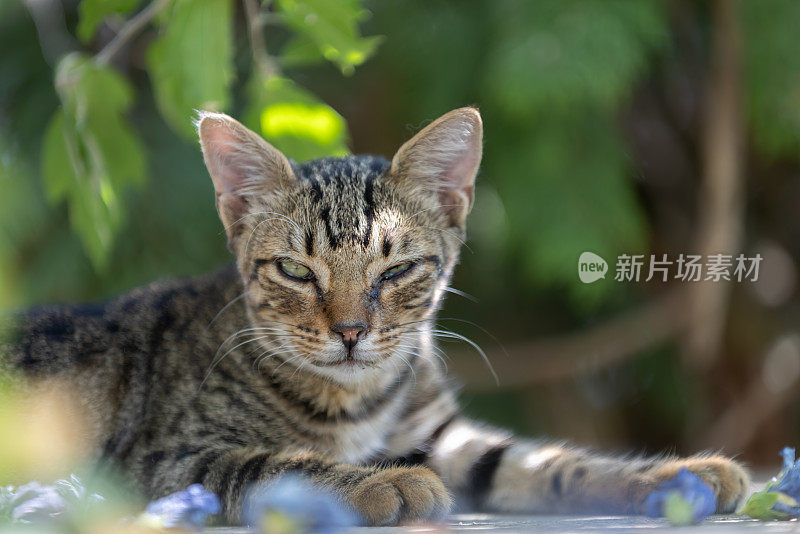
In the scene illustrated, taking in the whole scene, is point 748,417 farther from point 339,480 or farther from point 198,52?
point 198,52

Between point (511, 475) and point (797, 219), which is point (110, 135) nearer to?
point (511, 475)

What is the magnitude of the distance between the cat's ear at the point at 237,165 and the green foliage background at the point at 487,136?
151 millimetres

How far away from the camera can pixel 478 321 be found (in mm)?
4293

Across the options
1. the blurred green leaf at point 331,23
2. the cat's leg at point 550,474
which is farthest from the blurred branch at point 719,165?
the blurred green leaf at point 331,23

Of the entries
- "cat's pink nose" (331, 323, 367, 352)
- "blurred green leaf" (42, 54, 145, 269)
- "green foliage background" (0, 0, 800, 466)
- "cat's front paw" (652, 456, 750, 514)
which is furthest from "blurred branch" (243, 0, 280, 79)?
"cat's front paw" (652, 456, 750, 514)

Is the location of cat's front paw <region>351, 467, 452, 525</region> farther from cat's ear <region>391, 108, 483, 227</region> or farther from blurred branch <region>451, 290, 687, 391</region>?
blurred branch <region>451, 290, 687, 391</region>

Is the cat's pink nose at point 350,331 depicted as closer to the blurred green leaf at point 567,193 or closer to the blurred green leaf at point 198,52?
the blurred green leaf at point 198,52

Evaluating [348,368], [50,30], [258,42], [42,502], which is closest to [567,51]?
[258,42]

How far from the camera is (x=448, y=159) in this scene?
2354 millimetres

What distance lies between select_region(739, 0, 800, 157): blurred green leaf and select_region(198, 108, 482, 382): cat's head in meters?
1.79

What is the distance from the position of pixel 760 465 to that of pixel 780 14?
2189 millimetres

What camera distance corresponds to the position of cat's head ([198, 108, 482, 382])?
2.06m

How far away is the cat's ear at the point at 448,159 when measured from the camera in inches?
89.9

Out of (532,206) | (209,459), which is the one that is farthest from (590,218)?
(209,459)
